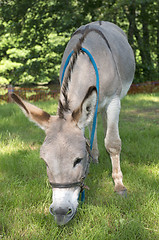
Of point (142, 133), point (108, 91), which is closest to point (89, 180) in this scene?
point (108, 91)

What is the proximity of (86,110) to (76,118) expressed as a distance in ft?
0.36

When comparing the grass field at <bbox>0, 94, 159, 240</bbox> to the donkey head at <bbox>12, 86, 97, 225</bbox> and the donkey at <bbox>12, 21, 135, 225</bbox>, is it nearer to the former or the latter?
the donkey at <bbox>12, 21, 135, 225</bbox>

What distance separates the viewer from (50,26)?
40.1 feet

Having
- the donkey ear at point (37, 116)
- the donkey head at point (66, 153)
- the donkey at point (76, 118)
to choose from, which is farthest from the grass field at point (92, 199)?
the donkey ear at point (37, 116)

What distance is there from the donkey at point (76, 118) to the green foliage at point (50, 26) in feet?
27.3

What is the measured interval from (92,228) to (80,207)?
34cm

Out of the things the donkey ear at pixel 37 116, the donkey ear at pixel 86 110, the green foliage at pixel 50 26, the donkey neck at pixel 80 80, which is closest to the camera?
the donkey ear at pixel 86 110

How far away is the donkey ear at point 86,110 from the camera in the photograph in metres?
Result: 1.83

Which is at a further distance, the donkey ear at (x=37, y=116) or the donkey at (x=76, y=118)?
the donkey ear at (x=37, y=116)

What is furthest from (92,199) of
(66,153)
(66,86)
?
(66,86)

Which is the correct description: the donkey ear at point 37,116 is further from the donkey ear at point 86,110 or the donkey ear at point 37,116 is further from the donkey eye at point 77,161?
the donkey eye at point 77,161

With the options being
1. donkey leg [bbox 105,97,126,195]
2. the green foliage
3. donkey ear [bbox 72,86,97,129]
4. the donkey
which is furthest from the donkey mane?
the green foliage

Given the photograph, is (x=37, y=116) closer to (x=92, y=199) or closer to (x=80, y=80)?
(x=80, y=80)

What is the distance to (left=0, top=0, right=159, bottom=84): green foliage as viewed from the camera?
36.7 ft
